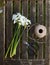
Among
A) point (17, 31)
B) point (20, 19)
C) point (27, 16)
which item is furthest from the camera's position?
point (27, 16)

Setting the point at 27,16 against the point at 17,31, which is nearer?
the point at 17,31

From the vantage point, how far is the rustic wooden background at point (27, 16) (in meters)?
3.58

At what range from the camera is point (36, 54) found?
361 centimetres

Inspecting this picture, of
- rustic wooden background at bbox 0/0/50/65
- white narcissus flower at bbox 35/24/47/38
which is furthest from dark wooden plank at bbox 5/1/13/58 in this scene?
white narcissus flower at bbox 35/24/47/38

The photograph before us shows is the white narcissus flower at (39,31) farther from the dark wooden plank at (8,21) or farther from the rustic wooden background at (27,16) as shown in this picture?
the dark wooden plank at (8,21)

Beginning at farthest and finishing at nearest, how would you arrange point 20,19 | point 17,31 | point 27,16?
point 27,16, point 17,31, point 20,19

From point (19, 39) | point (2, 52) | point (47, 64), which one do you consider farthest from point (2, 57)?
point (47, 64)

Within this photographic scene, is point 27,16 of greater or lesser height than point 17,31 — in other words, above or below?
above

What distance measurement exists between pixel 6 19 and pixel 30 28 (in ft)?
1.05

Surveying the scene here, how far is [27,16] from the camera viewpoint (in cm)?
358

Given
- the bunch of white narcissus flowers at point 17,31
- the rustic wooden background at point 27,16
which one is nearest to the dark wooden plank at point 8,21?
the rustic wooden background at point 27,16

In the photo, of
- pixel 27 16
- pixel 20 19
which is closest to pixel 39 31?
pixel 27 16

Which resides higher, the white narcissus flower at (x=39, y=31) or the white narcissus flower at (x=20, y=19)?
the white narcissus flower at (x=20, y=19)

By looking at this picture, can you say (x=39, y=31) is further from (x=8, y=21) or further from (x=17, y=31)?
(x=8, y=21)
